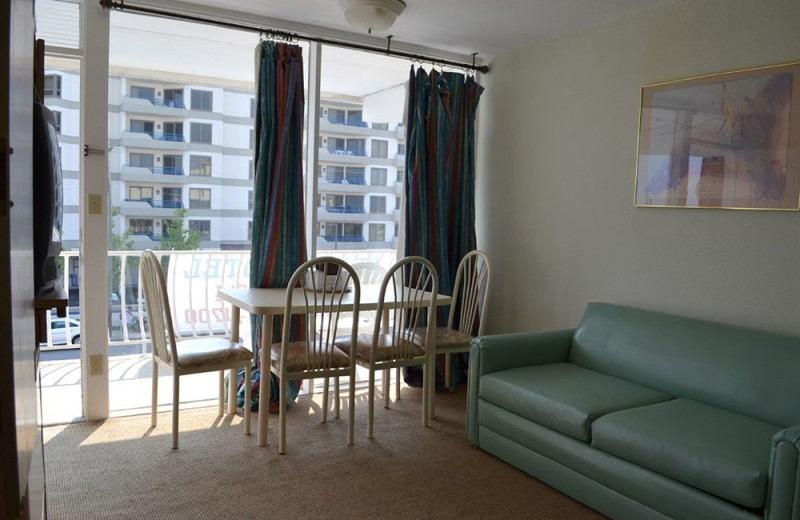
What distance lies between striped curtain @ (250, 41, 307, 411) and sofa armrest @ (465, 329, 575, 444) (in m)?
1.28

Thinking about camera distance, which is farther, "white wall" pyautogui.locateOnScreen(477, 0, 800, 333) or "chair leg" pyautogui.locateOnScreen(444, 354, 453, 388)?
"chair leg" pyautogui.locateOnScreen(444, 354, 453, 388)

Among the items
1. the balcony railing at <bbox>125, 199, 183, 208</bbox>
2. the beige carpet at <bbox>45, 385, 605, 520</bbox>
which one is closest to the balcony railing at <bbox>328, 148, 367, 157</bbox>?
the balcony railing at <bbox>125, 199, 183, 208</bbox>

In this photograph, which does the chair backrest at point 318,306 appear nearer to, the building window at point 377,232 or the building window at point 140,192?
the building window at point 377,232

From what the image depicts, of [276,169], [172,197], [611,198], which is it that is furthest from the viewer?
[172,197]

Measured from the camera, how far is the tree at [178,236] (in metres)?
5.00

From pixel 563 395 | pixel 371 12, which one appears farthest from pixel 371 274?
pixel 563 395

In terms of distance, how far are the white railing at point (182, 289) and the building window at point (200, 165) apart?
65cm

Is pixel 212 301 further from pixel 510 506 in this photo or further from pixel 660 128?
pixel 660 128

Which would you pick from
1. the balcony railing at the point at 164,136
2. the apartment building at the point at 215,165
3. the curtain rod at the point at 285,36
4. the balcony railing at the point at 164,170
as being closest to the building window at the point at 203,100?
the apartment building at the point at 215,165

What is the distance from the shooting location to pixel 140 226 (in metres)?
4.91

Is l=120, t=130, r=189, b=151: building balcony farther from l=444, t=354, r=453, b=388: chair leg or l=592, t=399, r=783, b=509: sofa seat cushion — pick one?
l=592, t=399, r=783, b=509: sofa seat cushion

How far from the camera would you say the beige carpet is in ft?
8.91

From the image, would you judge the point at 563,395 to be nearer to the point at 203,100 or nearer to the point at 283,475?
the point at 283,475

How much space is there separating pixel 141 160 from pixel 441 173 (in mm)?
2293
